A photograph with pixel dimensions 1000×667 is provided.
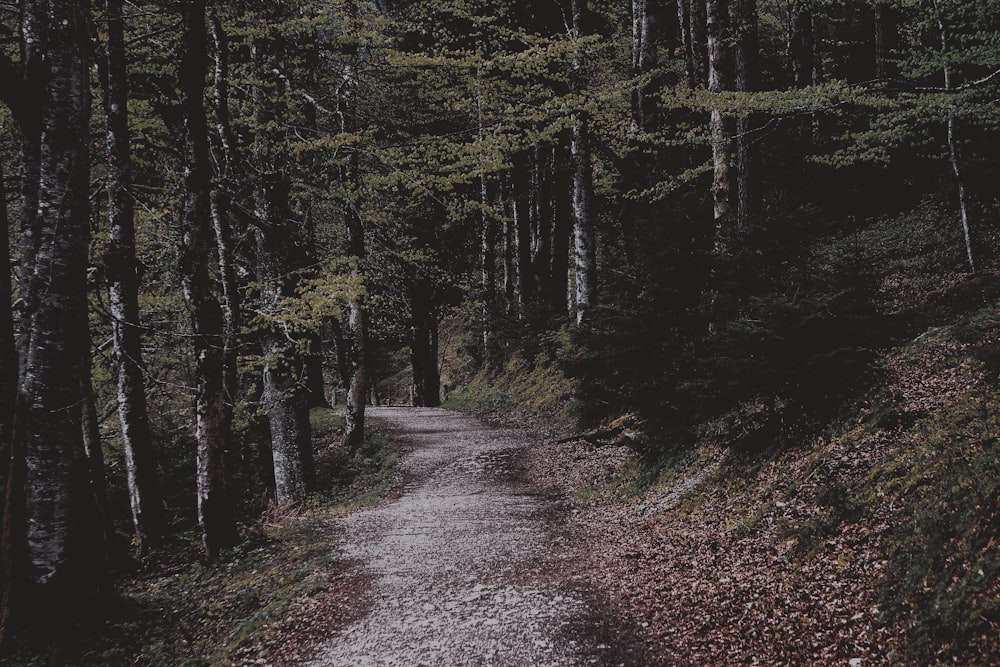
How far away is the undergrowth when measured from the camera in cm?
607

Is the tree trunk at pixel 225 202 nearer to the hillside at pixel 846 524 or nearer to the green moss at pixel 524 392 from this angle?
the hillside at pixel 846 524

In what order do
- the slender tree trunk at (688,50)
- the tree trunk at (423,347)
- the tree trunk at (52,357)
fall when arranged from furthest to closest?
the tree trunk at (423,347)
the slender tree trunk at (688,50)
the tree trunk at (52,357)

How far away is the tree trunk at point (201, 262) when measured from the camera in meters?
7.79

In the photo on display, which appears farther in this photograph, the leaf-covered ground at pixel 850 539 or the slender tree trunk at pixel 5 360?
the slender tree trunk at pixel 5 360

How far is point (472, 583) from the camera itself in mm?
6961

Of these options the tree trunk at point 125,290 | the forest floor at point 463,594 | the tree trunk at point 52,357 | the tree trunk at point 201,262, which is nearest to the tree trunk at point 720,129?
the forest floor at point 463,594

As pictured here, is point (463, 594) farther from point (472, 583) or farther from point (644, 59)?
point (644, 59)

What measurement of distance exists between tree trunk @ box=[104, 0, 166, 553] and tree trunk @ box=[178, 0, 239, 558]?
79 cm

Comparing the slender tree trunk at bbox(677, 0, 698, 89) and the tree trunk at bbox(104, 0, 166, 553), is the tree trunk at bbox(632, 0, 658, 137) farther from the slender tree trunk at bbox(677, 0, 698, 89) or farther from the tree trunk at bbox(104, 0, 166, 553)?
the tree trunk at bbox(104, 0, 166, 553)

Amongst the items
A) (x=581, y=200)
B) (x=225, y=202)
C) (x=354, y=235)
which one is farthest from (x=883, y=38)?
(x=225, y=202)

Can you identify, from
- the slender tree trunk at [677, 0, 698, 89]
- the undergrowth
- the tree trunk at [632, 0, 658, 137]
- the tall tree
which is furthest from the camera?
the slender tree trunk at [677, 0, 698, 89]

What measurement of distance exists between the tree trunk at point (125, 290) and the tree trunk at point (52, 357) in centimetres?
191

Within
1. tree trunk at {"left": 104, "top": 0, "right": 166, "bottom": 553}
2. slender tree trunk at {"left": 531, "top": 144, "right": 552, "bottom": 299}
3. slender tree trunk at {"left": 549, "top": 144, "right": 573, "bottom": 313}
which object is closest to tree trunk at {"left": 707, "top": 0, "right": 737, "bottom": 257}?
tree trunk at {"left": 104, "top": 0, "right": 166, "bottom": 553}

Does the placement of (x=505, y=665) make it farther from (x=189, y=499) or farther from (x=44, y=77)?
(x=189, y=499)
